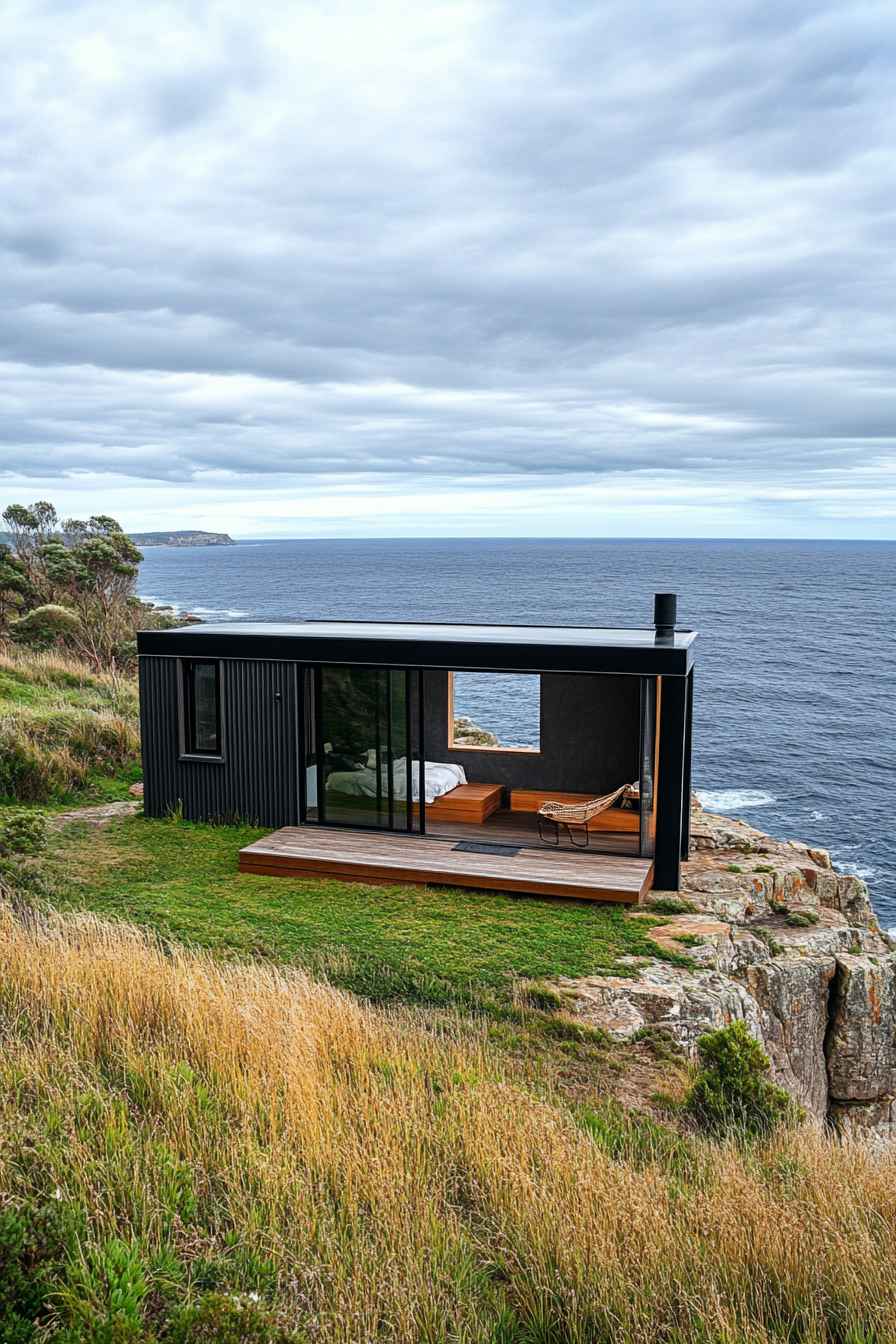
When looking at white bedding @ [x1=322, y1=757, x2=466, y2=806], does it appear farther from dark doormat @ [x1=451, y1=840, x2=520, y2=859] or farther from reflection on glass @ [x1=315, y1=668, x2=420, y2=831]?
dark doormat @ [x1=451, y1=840, x2=520, y2=859]

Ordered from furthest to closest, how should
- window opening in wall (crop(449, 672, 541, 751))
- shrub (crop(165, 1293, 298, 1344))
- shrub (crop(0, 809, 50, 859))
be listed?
1. window opening in wall (crop(449, 672, 541, 751))
2. shrub (crop(0, 809, 50, 859))
3. shrub (crop(165, 1293, 298, 1344))

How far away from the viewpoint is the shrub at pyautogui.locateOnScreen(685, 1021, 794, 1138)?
553 centimetres

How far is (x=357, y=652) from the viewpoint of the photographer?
1019 centimetres

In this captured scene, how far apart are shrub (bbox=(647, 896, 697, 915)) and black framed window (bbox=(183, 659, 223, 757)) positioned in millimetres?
5615

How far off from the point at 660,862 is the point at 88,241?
1863cm

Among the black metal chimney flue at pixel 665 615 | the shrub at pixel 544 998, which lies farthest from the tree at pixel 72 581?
the shrub at pixel 544 998

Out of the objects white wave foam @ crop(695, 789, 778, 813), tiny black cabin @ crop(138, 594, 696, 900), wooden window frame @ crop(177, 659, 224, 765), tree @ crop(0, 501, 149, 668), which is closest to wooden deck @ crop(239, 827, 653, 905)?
tiny black cabin @ crop(138, 594, 696, 900)

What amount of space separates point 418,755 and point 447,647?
4.49 feet

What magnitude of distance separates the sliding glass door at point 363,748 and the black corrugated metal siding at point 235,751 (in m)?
0.26

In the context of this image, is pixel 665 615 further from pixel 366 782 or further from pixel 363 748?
pixel 366 782

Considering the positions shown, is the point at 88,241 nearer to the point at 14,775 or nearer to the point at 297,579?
the point at 14,775

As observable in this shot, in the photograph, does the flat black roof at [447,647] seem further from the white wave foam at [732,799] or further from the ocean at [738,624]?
the white wave foam at [732,799]

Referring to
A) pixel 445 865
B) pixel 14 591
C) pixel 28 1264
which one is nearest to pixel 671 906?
pixel 445 865

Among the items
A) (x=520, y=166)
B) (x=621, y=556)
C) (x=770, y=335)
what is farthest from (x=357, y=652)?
(x=621, y=556)
